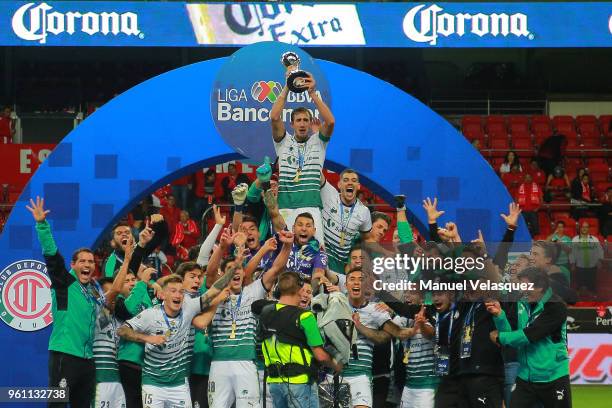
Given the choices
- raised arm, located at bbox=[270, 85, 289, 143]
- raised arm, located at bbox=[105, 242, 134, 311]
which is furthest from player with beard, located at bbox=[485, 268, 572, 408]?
raised arm, located at bbox=[105, 242, 134, 311]

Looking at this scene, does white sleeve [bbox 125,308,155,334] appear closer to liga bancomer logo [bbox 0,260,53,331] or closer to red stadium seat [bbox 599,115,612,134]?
liga bancomer logo [bbox 0,260,53,331]

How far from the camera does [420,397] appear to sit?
11.8 metres

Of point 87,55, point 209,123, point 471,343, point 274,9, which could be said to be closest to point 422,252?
point 471,343

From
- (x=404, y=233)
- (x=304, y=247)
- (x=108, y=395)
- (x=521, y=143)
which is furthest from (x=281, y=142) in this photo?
(x=521, y=143)

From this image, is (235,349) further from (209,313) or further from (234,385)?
(209,313)

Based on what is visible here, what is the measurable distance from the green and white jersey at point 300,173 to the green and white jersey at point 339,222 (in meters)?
0.40

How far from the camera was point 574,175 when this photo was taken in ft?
78.4

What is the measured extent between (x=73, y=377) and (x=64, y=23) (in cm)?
954

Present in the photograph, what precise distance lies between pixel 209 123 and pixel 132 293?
2.42 m

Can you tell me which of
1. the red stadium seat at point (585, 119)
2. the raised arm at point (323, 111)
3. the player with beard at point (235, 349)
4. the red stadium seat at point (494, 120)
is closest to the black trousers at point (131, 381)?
the player with beard at point (235, 349)

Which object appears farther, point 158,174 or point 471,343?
point 158,174

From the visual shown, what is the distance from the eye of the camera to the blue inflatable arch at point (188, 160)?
44.4ft

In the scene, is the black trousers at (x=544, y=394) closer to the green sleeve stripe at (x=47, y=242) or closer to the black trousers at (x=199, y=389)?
the black trousers at (x=199, y=389)

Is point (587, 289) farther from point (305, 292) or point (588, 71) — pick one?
point (588, 71)
